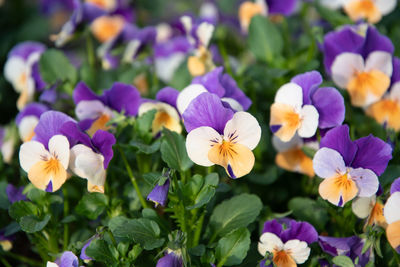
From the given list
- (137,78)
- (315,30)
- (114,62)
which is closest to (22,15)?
(114,62)

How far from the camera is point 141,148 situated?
1078 millimetres

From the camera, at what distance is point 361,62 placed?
1.24 m

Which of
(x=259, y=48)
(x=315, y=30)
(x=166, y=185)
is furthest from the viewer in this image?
(x=259, y=48)

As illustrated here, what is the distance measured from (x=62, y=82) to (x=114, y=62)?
0.49 m

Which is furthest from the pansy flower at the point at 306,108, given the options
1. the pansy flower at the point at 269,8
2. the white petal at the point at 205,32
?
the pansy flower at the point at 269,8

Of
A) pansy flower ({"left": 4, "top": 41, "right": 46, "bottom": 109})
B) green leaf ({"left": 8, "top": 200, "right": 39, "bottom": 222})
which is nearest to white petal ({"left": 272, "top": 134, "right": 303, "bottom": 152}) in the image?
green leaf ({"left": 8, "top": 200, "right": 39, "bottom": 222})

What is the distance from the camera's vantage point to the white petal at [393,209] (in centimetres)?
92

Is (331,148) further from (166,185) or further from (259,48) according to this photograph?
(259,48)

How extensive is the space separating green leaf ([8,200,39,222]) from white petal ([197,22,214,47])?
0.65m

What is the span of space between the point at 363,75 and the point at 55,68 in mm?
945

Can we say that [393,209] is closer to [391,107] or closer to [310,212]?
[310,212]

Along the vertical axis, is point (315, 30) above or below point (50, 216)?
above

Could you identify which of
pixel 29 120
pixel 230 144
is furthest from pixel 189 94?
pixel 29 120

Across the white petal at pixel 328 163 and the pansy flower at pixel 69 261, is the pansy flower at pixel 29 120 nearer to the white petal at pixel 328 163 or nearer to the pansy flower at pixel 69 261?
the pansy flower at pixel 69 261
